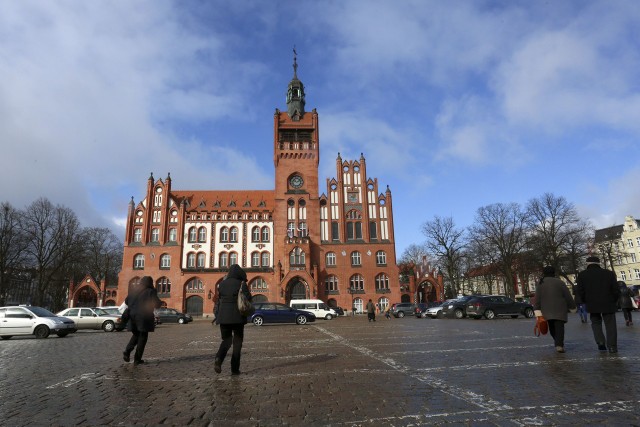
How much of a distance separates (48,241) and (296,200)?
29593mm

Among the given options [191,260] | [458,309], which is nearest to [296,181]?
[191,260]

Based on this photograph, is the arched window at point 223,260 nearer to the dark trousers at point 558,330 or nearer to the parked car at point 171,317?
the parked car at point 171,317

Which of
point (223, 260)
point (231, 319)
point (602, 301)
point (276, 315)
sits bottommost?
point (276, 315)

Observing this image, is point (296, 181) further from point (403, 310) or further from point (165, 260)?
point (403, 310)

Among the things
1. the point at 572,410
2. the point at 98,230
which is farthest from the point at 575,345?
the point at 98,230

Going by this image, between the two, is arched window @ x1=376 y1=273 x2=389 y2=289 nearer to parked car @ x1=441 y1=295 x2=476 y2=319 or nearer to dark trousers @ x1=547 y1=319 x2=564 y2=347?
parked car @ x1=441 y1=295 x2=476 y2=319

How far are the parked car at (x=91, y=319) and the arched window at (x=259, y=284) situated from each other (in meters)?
27.0

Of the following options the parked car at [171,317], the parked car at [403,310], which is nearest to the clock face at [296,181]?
the parked car at [403,310]

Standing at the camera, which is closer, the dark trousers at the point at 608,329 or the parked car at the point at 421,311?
the dark trousers at the point at 608,329

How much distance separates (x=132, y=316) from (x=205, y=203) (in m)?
50.5

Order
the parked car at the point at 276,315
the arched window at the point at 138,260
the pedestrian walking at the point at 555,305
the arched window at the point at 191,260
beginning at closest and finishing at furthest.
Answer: the pedestrian walking at the point at 555,305 → the parked car at the point at 276,315 → the arched window at the point at 138,260 → the arched window at the point at 191,260

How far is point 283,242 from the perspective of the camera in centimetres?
5219

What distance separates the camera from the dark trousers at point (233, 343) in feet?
23.4

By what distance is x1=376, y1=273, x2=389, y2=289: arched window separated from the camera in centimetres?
5197
